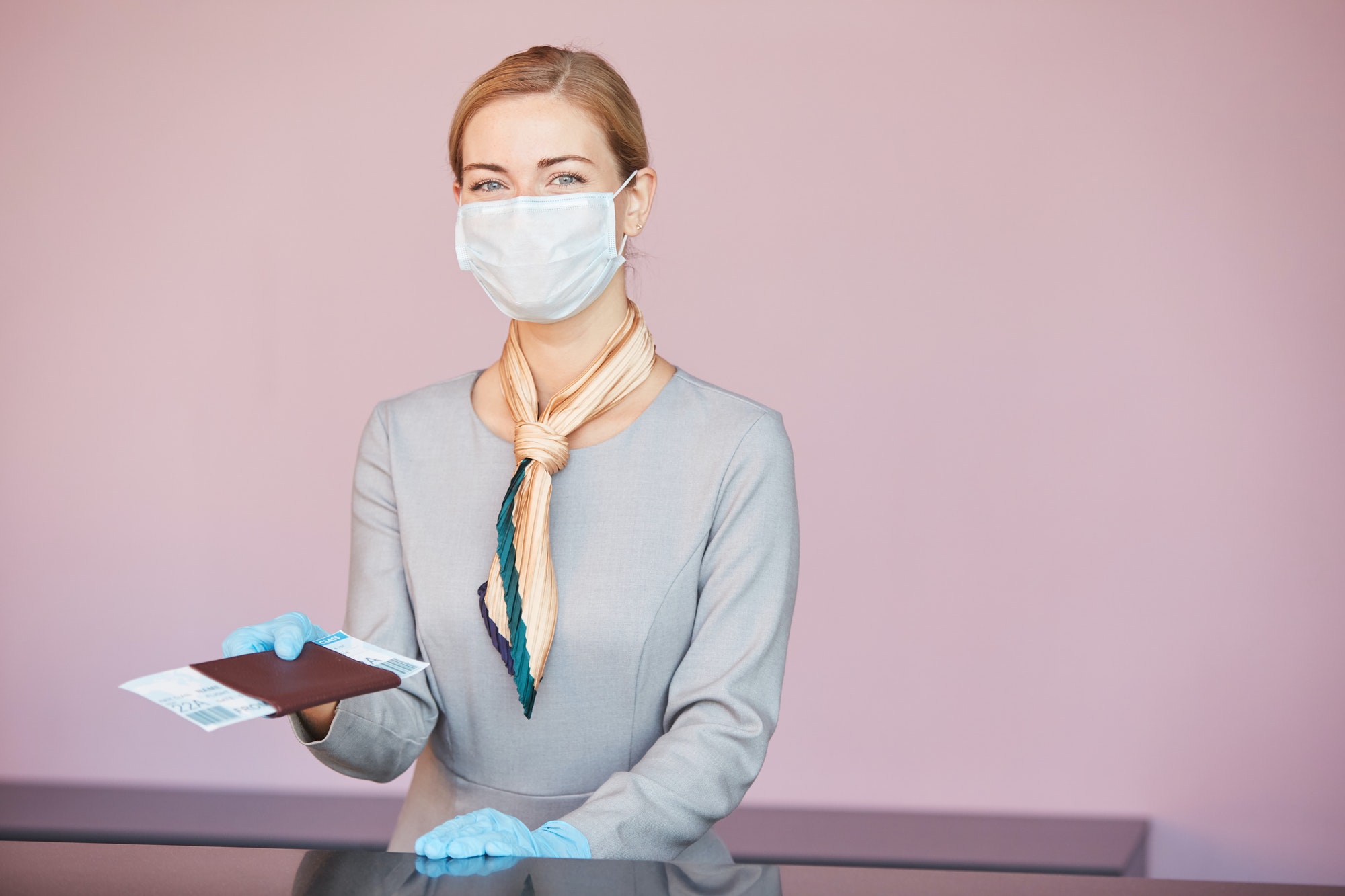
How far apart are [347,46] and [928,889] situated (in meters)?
3.10

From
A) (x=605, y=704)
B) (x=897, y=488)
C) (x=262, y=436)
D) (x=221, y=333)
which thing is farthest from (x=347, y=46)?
(x=605, y=704)

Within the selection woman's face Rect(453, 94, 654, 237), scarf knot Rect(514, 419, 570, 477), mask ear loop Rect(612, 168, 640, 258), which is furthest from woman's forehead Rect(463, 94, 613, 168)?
scarf knot Rect(514, 419, 570, 477)

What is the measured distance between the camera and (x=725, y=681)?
153 cm

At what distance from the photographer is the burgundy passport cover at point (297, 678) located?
3.75 feet

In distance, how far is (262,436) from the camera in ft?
11.3

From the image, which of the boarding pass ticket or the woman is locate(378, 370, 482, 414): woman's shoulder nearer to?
the woman

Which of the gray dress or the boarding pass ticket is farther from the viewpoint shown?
the gray dress

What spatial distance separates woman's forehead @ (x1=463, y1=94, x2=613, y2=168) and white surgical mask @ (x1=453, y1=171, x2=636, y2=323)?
2.5 inches

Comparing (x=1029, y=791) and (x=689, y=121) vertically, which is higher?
(x=689, y=121)

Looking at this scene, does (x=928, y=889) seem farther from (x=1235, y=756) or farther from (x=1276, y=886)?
(x=1235, y=756)

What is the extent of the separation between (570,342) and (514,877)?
937 mm

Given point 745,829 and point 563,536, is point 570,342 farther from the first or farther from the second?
point 745,829

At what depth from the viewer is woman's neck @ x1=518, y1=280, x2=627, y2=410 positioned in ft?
5.86

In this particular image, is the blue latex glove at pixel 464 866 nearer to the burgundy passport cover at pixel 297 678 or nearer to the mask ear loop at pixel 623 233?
the burgundy passport cover at pixel 297 678
